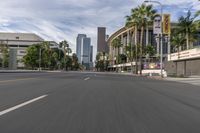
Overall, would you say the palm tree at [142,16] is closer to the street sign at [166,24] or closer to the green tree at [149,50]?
the street sign at [166,24]

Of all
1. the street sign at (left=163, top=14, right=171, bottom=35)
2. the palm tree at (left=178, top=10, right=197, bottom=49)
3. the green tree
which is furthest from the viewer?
the green tree

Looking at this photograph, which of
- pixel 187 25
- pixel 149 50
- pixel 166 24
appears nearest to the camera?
pixel 166 24

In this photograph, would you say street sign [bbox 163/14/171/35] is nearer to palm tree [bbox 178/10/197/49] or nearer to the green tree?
palm tree [bbox 178/10/197/49]

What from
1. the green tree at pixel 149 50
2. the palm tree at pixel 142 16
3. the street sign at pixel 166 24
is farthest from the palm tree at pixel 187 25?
the green tree at pixel 149 50

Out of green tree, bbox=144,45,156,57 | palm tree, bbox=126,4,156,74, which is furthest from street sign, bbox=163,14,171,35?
green tree, bbox=144,45,156,57

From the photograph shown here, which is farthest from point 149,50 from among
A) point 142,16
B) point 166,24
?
point 166,24

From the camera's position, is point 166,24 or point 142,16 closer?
point 166,24

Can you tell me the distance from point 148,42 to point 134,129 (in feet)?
511

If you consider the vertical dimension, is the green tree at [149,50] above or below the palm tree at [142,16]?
below

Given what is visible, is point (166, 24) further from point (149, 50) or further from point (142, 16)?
point (149, 50)

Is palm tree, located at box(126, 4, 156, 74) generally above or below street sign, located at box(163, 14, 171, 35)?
above

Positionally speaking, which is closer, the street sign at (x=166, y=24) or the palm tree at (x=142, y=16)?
the street sign at (x=166, y=24)

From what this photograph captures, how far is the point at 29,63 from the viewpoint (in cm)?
14825

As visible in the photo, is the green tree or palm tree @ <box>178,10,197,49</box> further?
the green tree
